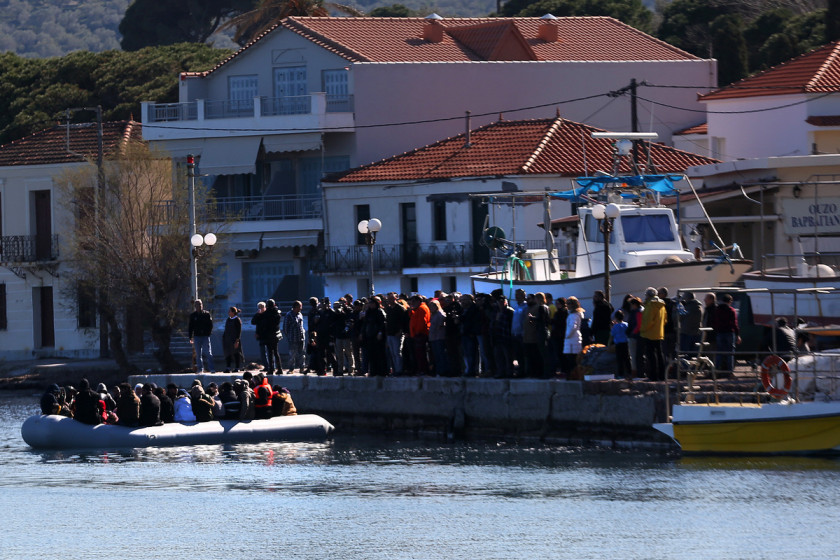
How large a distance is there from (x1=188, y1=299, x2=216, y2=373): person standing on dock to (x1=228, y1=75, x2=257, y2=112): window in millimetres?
16920

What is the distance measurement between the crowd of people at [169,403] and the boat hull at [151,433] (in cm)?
20

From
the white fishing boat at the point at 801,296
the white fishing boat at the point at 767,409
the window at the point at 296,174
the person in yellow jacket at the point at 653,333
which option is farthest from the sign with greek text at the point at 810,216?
the window at the point at 296,174

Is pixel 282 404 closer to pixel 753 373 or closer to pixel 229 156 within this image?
pixel 753 373

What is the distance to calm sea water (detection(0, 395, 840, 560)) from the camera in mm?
21125

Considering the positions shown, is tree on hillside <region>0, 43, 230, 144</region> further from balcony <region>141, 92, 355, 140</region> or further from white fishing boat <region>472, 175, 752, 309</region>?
white fishing boat <region>472, 175, 752, 309</region>

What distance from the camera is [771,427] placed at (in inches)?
995

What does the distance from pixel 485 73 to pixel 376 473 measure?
85.7ft

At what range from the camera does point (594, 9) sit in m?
69.2

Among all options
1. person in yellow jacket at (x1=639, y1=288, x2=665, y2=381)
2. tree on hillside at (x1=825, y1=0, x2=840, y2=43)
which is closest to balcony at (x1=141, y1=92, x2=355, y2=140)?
tree on hillside at (x1=825, y1=0, x2=840, y2=43)

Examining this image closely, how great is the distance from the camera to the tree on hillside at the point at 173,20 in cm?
8456

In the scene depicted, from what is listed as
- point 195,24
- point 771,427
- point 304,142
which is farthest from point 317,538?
point 195,24

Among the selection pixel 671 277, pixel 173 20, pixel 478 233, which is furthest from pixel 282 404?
pixel 173 20

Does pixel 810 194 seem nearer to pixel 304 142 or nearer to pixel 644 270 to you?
pixel 644 270

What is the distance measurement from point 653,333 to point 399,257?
21.5 metres
